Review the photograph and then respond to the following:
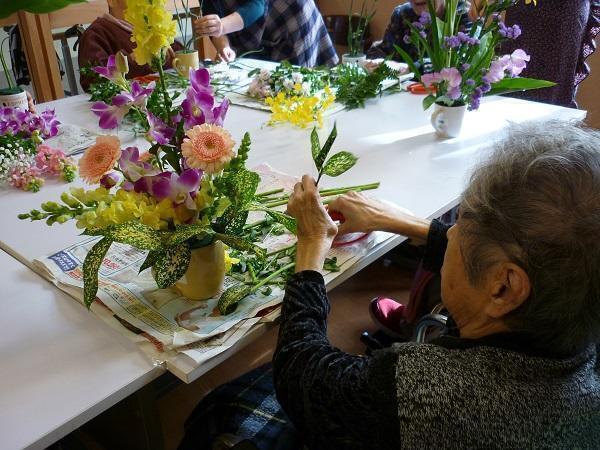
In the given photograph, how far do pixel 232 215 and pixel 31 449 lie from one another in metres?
0.44

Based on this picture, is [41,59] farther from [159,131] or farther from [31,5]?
[159,131]

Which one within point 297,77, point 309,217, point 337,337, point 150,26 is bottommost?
point 337,337

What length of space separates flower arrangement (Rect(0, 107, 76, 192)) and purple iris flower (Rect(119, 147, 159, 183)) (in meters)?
0.72

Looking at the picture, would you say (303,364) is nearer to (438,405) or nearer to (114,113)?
(438,405)

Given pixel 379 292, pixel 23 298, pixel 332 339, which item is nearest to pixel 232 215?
pixel 23 298

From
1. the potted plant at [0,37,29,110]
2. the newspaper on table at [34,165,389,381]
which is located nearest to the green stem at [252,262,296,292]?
the newspaper on table at [34,165,389,381]

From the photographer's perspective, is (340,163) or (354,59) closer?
(340,163)

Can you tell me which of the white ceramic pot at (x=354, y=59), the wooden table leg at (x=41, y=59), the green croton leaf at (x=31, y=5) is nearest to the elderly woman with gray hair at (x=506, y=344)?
the green croton leaf at (x=31, y=5)

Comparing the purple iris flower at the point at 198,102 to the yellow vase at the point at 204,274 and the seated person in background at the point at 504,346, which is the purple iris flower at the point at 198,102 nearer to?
the yellow vase at the point at 204,274

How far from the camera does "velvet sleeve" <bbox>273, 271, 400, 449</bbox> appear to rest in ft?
2.45

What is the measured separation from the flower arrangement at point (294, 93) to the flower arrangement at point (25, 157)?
68 centimetres

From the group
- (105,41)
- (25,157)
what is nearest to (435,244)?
(25,157)

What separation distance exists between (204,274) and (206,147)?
238mm

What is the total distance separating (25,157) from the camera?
1493 mm
